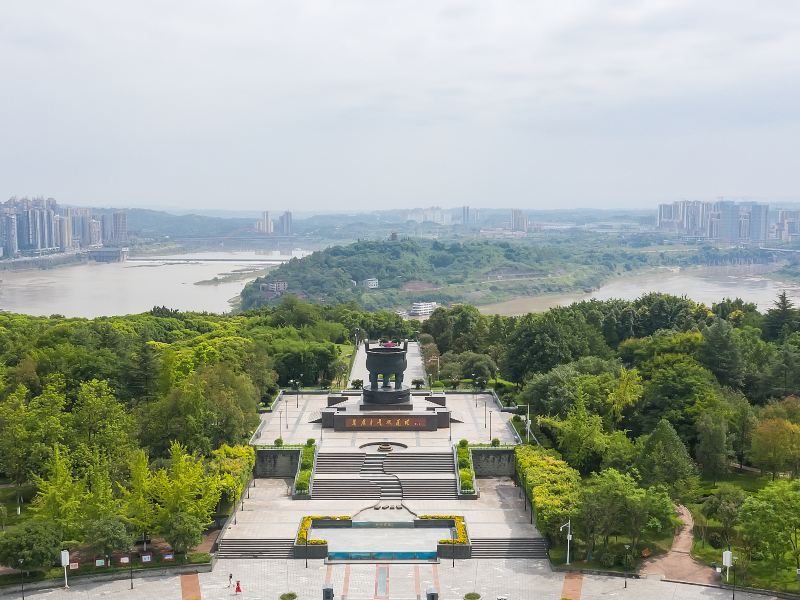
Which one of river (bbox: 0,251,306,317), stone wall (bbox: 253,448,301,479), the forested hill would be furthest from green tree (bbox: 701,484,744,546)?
the forested hill

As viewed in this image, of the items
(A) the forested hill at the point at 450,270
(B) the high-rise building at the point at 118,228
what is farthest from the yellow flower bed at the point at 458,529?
(B) the high-rise building at the point at 118,228

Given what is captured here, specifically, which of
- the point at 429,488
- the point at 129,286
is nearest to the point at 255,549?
the point at 429,488

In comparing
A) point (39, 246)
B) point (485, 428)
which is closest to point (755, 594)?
point (485, 428)

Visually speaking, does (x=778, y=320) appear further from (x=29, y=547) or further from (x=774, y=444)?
(x=29, y=547)

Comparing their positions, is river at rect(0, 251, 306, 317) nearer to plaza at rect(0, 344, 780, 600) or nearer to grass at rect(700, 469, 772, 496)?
plaza at rect(0, 344, 780, 600)

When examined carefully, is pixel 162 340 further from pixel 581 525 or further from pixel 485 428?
pixel 581 525
